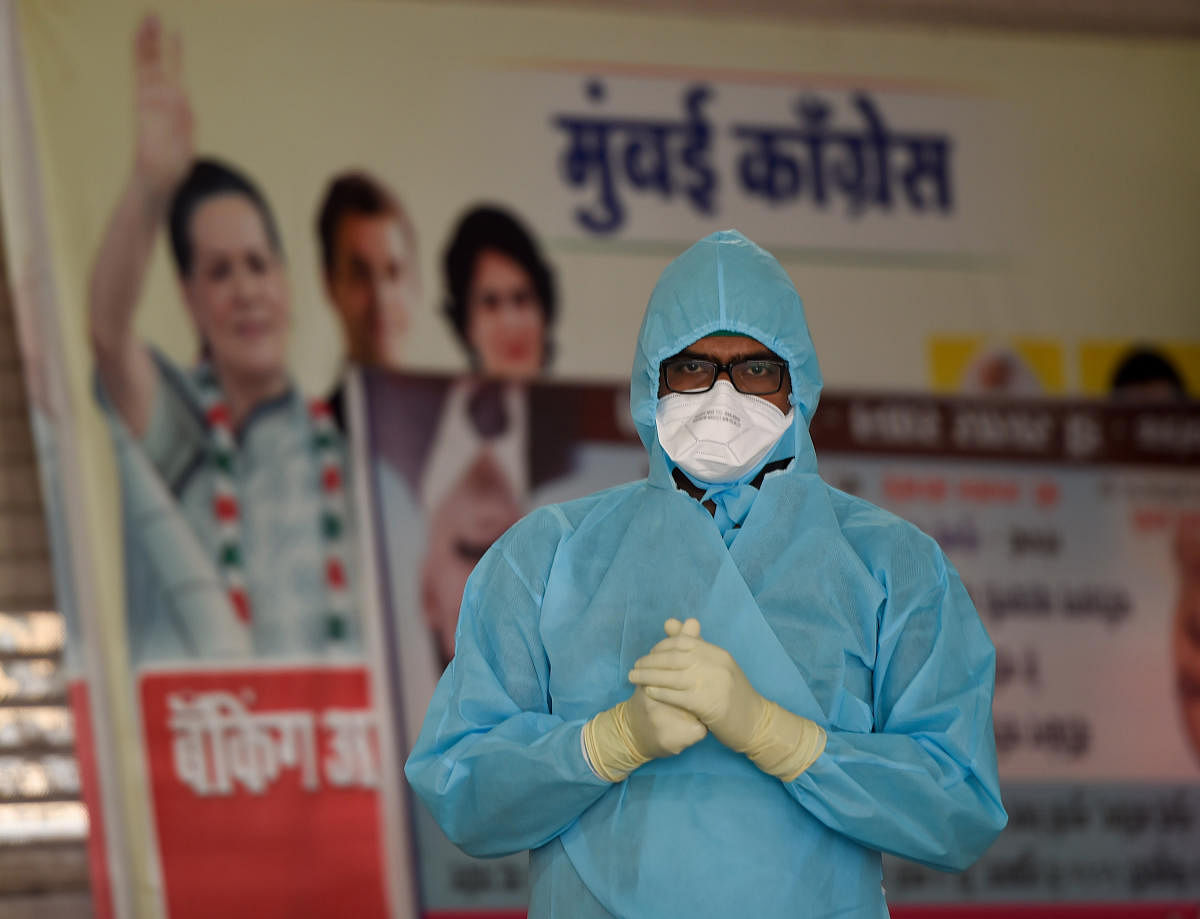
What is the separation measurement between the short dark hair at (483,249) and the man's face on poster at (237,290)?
0.43 metres

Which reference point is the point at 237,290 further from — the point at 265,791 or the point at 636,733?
the point at 636,733

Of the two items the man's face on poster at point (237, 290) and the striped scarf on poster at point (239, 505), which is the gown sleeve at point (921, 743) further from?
the man's face on poster at point (237, 290)

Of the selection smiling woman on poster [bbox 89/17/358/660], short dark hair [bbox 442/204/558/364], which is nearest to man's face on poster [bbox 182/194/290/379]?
smiling woman on poster [bbox 89/17/358/660]

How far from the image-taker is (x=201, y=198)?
3717mm

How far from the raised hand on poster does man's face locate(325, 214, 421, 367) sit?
438 mm

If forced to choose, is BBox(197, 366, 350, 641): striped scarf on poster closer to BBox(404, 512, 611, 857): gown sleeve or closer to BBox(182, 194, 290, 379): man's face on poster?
BBox(182, 194, 290, 379): man's face on poster

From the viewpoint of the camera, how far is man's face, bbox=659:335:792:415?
1642 millimetres

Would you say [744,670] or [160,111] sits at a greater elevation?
[160,111]

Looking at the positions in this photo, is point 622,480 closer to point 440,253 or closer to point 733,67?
point 440,253

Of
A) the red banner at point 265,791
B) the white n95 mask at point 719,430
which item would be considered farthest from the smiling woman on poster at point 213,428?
the white n95 mask at point 719,430

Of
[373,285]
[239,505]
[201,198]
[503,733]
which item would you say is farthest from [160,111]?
[503,733]

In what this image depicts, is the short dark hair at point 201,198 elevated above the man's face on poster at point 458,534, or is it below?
above

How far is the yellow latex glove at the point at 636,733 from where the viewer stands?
1.41 metres

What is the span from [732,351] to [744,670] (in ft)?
1.18
